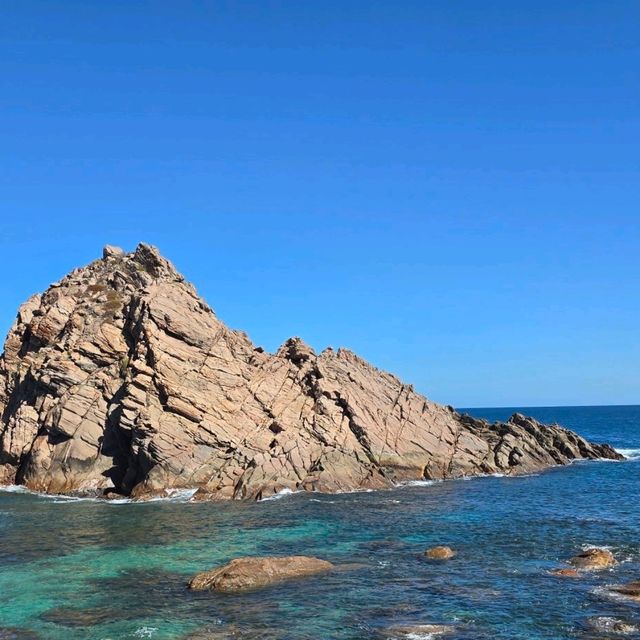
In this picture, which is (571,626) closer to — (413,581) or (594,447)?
(413,581)

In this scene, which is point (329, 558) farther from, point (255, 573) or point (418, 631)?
point (418, 631)

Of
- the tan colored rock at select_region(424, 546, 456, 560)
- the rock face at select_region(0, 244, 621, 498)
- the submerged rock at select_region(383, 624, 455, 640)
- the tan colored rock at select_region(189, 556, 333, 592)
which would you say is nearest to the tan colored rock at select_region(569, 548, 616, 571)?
the tan colored rock at select_region(424, 546, 456, 560)

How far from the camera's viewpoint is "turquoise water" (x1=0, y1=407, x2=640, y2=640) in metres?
30.1

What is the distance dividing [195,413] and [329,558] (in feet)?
119

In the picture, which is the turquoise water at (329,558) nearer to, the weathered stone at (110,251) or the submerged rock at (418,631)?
the submerged rock at (418,631)

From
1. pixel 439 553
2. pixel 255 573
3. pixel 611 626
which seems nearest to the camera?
pixel 611 626

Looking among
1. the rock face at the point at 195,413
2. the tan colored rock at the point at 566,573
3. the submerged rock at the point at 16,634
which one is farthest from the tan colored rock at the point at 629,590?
the rock face at the point at 195,413

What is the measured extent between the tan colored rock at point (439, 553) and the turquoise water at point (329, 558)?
0.66 metres

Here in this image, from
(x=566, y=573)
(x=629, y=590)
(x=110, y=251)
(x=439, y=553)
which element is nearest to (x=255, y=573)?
(x=439, y=553)

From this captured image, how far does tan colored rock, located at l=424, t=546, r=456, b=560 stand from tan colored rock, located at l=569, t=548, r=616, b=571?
7197 mm

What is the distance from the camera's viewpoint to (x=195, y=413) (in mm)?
74750

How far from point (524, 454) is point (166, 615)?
6802 cm

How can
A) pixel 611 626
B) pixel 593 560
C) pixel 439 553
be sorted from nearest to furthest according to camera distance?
1. pixel 611 626
2. pixel 593 560
3. pixel 439 553

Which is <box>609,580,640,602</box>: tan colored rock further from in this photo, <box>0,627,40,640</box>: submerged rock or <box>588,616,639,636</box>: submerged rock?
<box>0,627,40,640</box>: submerged rock
